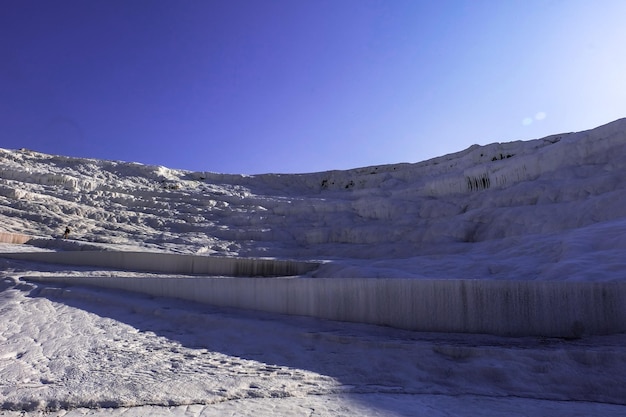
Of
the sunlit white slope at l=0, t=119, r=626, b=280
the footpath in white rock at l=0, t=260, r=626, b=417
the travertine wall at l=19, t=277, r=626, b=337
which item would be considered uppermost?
the sunlit white slope at l=0, t=119, r=626, b=280

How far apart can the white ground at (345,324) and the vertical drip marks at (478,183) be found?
0.07 metres

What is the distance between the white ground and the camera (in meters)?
4.37

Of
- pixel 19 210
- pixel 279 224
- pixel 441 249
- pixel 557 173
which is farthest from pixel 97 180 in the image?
pixel 557 173

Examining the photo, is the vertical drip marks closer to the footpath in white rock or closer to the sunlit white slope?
the sunlit white slope

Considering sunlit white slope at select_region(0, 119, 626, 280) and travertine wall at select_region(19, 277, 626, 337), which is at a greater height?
sunlit white slope at select_region(0, 119, 626, 280)

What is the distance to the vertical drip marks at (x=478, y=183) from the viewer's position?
2008 centimetres

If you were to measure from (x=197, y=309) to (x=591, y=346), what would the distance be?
6567mm

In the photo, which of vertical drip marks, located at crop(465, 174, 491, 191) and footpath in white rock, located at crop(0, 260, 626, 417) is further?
vertical drip marks, located at crop(465, 174, 491, 191)

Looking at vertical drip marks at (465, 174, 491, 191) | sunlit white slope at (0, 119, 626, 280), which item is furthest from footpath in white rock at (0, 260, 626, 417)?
vertical drip marks at (465, 174, 491, 191)

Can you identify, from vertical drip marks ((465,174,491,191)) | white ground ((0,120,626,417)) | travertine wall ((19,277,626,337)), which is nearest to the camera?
white ground ((0,120,626,417))

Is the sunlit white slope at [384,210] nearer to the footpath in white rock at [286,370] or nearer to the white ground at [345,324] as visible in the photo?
the white ground at [345,324]

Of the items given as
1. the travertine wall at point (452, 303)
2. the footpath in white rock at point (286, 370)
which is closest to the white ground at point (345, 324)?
the footpath in white rock at point (286, 370)

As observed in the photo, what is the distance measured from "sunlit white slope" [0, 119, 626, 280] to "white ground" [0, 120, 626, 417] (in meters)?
0.09

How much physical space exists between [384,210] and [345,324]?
48.2 feet
